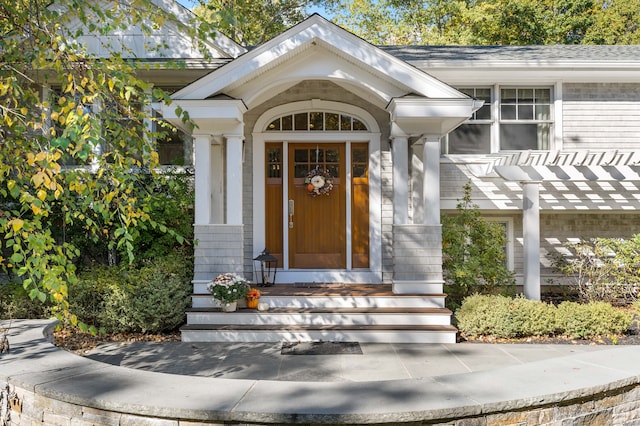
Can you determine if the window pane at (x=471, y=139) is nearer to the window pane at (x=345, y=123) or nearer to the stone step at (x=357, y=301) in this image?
the window pane at (x=345, y=123)

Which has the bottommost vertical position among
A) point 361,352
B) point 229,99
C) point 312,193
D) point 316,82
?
point 361,352

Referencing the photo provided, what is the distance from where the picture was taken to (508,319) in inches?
264

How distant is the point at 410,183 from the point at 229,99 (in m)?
3.60

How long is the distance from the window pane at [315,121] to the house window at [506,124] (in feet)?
9.00

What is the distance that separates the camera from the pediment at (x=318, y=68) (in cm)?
708

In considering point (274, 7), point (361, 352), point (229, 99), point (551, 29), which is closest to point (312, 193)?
point (229, 99)

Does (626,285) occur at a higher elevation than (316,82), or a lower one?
lower

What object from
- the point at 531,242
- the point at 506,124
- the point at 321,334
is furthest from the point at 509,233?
the point at 321,334

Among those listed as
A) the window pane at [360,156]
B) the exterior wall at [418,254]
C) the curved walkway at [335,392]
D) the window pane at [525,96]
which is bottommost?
the curved walkway at [335,392]

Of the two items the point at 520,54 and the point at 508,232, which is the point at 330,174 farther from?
the point at 520,54

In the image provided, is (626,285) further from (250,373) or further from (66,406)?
(66,406)

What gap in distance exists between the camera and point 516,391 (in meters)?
2.92

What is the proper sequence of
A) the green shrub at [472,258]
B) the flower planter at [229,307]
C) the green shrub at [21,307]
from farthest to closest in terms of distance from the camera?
the green shrub at [472,258]
the green shrub at [21,307]
the flower planter at [229,307]

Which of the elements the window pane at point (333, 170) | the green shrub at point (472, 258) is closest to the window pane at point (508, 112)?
the green shrub at point (472, 258)
